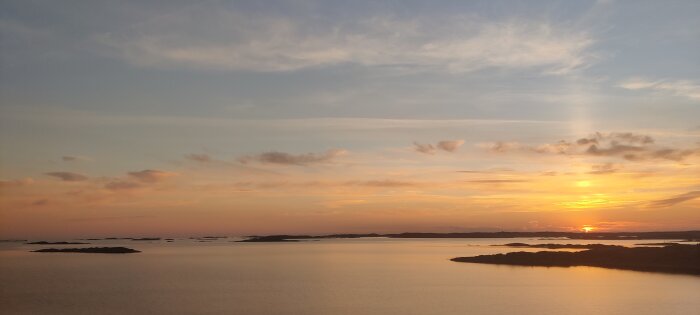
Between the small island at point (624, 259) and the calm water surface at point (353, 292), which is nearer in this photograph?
the calm water surface at point (353, 292)

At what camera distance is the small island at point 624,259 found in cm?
6369

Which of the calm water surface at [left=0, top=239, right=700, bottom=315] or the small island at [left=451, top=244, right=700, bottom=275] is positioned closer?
the calm water surface at [left=0, top=239, right=700, bottom=315]

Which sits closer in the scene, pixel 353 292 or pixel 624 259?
pixel 353 292

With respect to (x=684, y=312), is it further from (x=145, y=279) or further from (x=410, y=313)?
(x=145, y=279)

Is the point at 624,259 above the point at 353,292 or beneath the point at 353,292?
above

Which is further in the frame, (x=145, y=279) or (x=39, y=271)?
(x=39, y=271)

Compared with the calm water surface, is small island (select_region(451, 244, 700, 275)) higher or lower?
higher

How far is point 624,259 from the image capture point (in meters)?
70.2

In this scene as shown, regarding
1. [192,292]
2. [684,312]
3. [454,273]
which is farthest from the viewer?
[454,273]

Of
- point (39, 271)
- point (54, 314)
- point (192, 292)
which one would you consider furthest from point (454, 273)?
point (39, 271)

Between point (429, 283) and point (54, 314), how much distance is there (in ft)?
91.9

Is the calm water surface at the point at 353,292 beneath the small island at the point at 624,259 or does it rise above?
beneath

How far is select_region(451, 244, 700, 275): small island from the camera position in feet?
209

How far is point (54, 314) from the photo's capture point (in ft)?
108
